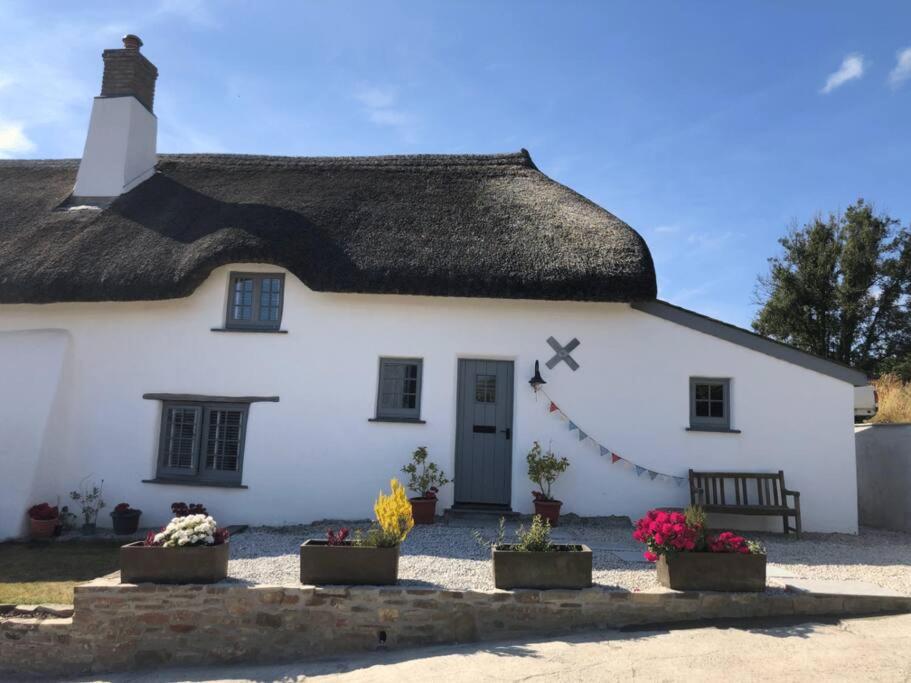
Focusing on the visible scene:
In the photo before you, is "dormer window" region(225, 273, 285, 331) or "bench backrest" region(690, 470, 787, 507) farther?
"dormer window" region(225, 273, 285, 331)

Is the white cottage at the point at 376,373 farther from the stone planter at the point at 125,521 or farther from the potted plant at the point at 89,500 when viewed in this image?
the stone planter at the point at 125,521

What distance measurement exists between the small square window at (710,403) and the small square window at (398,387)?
365cm

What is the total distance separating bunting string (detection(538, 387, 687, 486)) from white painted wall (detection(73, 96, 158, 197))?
7665 millimetres

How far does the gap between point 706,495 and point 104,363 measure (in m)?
8.28

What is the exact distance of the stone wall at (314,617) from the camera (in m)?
5.02

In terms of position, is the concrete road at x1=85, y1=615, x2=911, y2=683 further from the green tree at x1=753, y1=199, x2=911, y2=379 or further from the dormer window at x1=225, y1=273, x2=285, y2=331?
the green tree at x1=753, y1=199, x2=911, y2=379

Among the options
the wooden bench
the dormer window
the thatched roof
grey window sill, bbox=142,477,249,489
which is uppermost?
the thatched roof

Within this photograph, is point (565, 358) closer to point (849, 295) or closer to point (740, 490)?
point (740, 490)

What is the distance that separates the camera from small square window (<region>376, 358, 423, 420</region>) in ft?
28.1

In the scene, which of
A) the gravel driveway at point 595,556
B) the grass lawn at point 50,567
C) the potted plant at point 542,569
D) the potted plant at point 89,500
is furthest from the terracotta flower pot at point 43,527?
the potted plant at point 542,569

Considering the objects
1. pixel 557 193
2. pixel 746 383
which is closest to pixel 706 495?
pixel 746 383

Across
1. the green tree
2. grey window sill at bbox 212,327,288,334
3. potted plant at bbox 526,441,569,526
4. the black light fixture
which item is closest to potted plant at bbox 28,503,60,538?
grey window sill at bbox 212,327,288,334

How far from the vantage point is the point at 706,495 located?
803cm

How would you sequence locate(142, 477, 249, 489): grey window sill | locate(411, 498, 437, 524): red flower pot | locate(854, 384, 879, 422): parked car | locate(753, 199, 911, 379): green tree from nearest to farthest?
1. locate(411, 498, 437, 524): red flower pot
2. locate(142, 477, 249, 489): grey window sill
3. locate(854, 384, 879, 422): parked car
4. locate(753, 199, 911, 379): green tree
